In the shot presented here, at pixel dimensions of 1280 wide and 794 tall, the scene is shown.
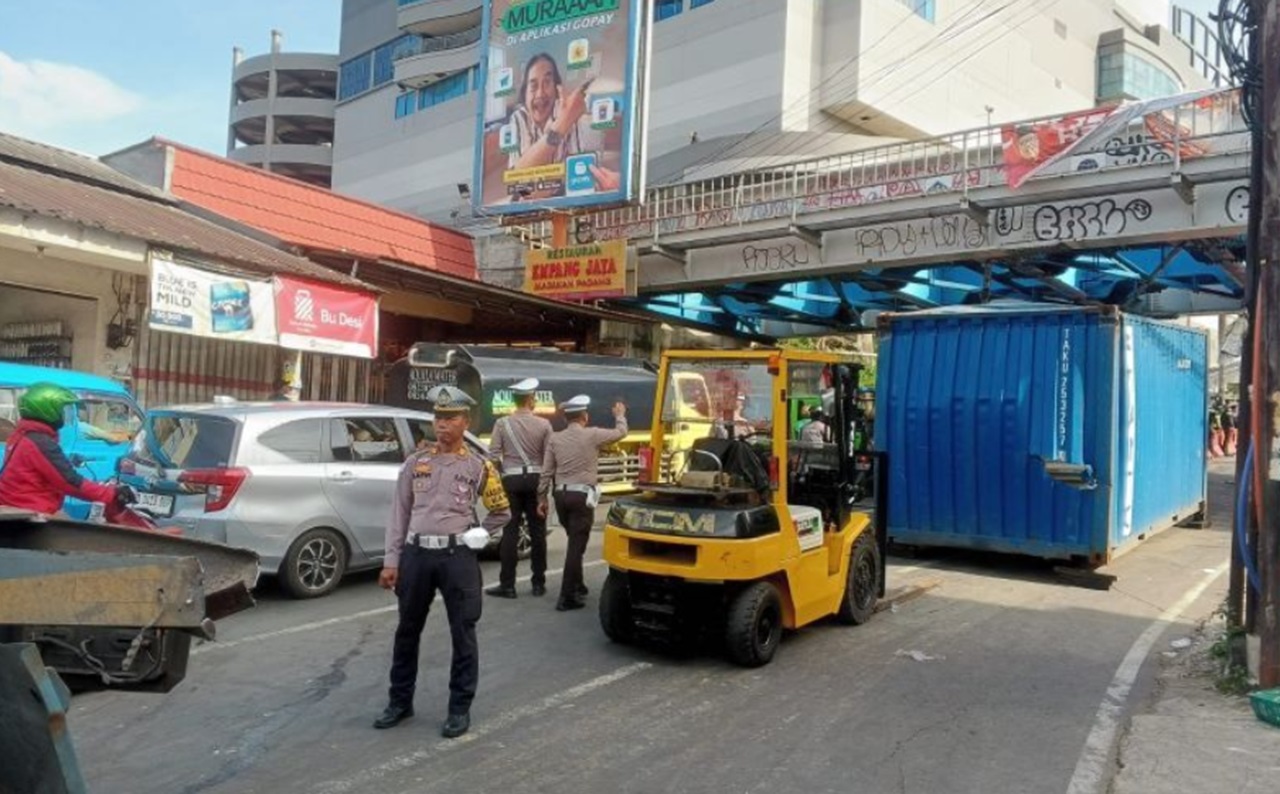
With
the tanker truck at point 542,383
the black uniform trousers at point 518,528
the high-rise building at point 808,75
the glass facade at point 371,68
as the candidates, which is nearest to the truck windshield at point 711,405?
the black uniform trousers at point 518,528

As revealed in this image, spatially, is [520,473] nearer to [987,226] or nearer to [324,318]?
[324,318]

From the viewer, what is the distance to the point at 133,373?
45.9 feet

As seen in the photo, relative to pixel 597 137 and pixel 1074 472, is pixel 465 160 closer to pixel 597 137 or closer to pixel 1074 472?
pixel 597 137

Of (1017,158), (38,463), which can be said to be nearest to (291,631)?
(38,463)

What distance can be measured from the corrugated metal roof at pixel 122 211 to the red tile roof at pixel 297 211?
0.86m

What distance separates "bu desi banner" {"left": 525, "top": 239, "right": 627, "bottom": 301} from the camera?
20.6 metres

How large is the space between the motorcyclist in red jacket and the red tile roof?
1023cm

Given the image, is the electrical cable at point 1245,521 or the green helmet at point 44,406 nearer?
the electrical cable at point 1245,521

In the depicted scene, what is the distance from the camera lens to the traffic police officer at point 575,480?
8.15 metres

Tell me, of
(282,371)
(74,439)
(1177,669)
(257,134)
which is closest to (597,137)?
(282,371)

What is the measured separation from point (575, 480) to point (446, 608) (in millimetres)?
3122

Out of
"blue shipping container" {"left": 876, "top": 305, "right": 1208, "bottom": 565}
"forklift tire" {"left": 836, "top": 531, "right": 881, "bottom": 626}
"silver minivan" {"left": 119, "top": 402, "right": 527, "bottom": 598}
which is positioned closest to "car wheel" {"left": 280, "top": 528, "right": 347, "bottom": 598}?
"silver minivan" {"left": 119, "top": 402, "right": 527, "bottom": 598}

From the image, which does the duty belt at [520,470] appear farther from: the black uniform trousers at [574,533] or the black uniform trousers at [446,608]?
the black uniform trousers at [446,608]

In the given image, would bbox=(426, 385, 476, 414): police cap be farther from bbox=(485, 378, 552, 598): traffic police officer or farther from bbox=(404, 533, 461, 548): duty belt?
bbox=(485, 378, 552, 598): traffic police officer
